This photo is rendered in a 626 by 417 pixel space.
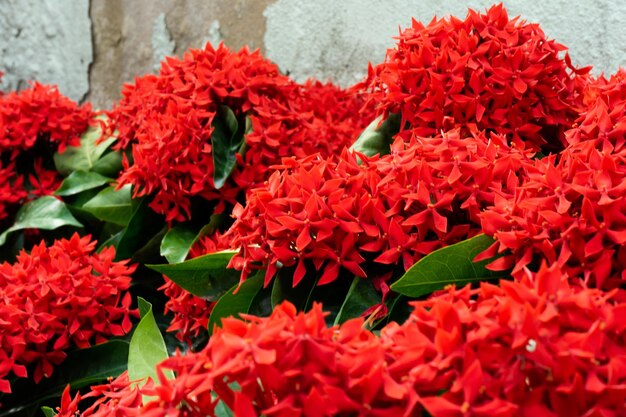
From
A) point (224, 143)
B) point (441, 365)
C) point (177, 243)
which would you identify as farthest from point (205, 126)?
point (441, 365)

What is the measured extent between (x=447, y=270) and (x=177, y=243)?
683mm

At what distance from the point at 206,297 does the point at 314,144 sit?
500 millimetres

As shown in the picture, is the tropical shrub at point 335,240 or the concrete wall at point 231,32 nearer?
the tropical shrub at point 335,240

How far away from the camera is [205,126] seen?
1418 mm

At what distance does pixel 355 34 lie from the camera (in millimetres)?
2104

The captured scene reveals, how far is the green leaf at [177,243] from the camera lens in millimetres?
1383

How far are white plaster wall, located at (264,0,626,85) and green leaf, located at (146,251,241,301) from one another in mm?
822

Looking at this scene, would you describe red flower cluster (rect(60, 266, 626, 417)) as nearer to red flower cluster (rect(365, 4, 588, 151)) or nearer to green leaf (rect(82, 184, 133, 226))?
red flower cluster (rect(365, 4, 588, 151))

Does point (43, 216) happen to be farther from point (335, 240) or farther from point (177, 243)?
point (335, 240)

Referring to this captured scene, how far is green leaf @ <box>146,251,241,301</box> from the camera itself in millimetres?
1141

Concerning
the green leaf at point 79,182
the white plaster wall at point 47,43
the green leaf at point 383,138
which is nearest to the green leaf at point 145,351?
the green leaf at point 383,138

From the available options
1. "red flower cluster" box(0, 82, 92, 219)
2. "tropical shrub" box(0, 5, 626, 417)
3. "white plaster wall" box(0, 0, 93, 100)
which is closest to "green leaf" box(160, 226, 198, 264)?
"tropical shrub" box(0, 5, 626, 417)

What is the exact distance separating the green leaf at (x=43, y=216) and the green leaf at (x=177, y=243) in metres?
0.30

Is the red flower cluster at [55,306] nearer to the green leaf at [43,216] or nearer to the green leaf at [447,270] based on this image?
the green leaf at [43,216]
